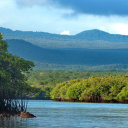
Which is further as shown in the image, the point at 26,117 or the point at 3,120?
the point at 26,117

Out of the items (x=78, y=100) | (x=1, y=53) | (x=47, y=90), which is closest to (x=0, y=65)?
(x=1, y=53)

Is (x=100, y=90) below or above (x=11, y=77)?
below

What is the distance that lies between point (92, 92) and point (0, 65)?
2918 inches

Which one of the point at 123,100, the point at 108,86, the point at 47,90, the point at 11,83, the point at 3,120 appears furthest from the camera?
the point at 47,90

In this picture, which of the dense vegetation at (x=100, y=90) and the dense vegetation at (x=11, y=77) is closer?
the dense vegetation at (x=11, y=77)

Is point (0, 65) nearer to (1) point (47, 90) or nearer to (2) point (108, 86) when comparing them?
(2) point (108, 86)

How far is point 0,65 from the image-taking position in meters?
48.4

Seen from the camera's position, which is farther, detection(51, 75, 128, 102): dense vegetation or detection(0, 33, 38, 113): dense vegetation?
detection(51, 75, 128, 102): dense vegetation

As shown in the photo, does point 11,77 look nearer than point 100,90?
Yes

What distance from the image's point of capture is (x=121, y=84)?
397 feet

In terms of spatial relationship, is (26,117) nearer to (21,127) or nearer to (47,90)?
(21,127)

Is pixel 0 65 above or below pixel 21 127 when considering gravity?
above

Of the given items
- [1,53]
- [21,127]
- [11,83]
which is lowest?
[21,127]

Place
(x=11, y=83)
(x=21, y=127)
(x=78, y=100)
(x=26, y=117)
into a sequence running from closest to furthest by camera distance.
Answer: (x=21, y=127) < (x=26, y=117) < (x=11, y=83) < (x=78, y=100)
